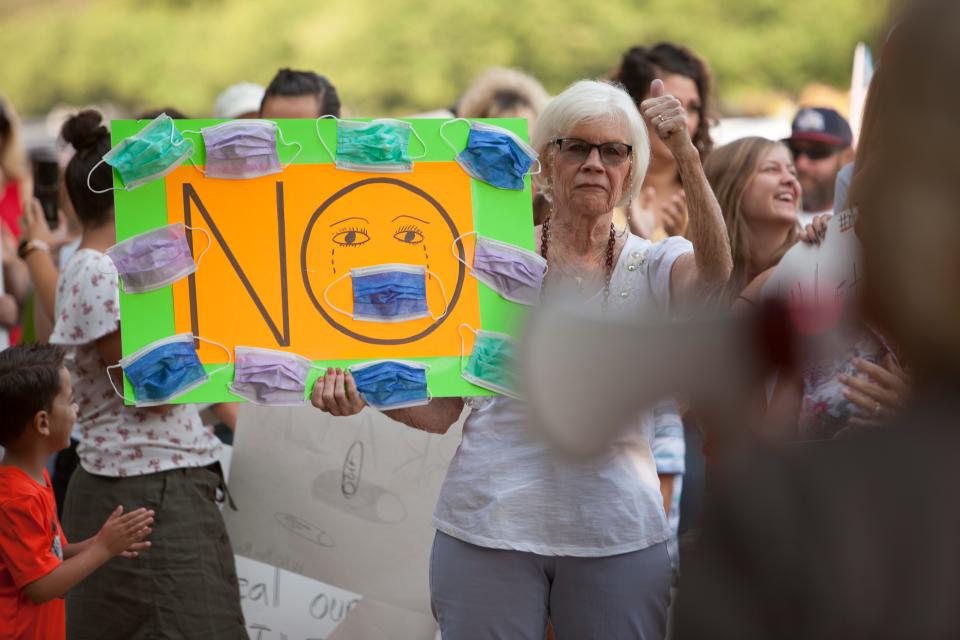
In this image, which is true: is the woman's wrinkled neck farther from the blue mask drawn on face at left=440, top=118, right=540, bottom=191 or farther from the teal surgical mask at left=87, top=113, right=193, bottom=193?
the teal surgical mask at left=87, top=113, right=193, bottom=193

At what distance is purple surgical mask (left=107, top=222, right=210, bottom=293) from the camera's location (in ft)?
9.28

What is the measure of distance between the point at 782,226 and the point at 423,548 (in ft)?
4.94

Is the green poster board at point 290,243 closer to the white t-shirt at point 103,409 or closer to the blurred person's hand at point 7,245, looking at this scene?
the white t-shirt at point 103,409

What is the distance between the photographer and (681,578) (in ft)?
3.27

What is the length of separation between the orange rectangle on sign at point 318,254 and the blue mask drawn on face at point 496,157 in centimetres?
4

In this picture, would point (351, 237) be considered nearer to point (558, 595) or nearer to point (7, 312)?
point (558, 595)

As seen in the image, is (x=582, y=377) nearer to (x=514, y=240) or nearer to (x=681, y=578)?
(x=681, y=578)

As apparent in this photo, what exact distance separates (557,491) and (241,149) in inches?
40.3

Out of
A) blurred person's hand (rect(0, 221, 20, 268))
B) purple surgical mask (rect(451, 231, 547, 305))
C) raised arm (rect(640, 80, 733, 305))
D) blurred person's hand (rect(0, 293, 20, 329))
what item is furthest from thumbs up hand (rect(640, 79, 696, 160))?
blurred person's hand (rect(0, 221, 20, 268))

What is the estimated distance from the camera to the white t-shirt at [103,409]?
10.9 ft

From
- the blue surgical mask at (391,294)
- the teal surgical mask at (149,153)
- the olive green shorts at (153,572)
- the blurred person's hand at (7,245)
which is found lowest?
the olive green shorts at (153,572)

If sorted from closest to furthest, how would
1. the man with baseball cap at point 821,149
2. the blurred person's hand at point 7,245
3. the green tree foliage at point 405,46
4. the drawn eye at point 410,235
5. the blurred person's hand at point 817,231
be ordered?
the drawn eye at point 410,235 → the blurred person's hand at point 817,231 → the blurred person's hand at point 7,245 → the man with baseball cap at point 821,149 → the green tree foliage at point 405,46

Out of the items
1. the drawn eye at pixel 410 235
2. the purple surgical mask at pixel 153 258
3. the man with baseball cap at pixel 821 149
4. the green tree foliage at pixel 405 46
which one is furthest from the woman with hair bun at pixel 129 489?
the green tree foliage at pixel 405 46

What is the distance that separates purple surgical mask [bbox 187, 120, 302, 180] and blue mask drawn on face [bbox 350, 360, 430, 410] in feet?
1.72
